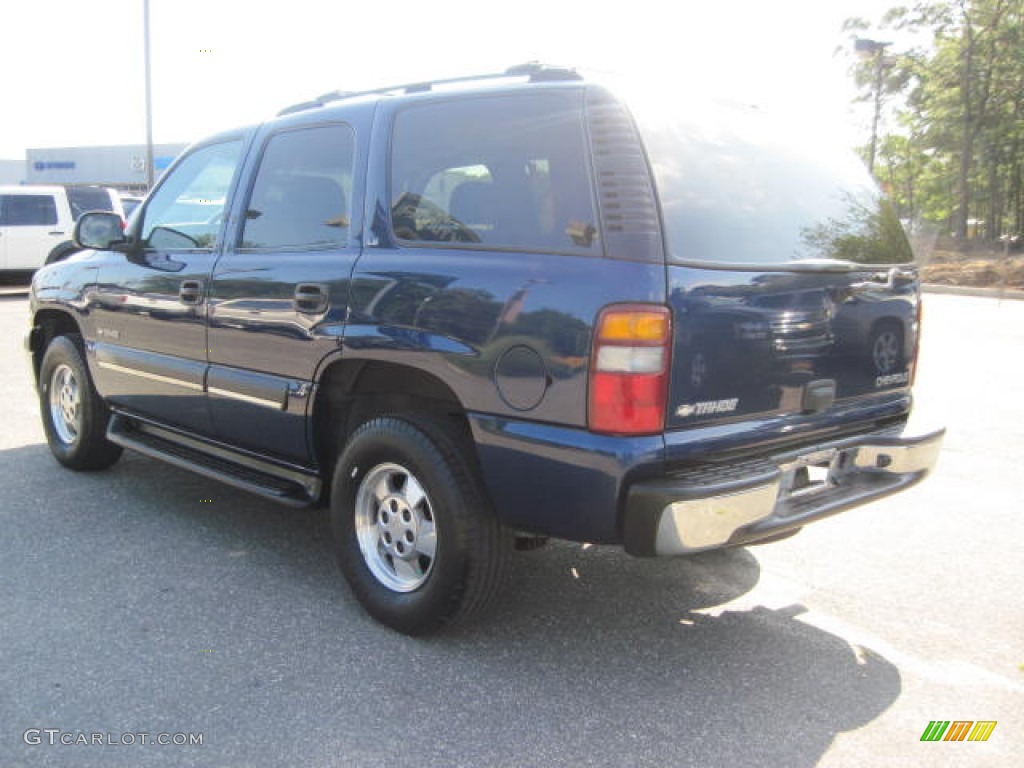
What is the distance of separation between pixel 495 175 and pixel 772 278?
0.99 meters

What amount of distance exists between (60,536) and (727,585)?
10.1 feet

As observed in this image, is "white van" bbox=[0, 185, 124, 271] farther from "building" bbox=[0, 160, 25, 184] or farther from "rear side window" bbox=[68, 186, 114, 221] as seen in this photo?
"building" bbox=[0, 160, 25, 184]

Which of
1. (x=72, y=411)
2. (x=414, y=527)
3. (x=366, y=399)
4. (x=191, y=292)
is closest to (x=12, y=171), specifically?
(x=72, y=411)

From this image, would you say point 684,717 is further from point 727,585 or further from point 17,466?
point 17,466

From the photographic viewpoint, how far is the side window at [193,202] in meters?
4.38

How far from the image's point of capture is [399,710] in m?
2.91

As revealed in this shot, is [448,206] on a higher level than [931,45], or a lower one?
lower

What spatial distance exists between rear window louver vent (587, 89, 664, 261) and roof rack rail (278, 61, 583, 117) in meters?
0.22

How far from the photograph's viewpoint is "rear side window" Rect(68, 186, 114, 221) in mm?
17797

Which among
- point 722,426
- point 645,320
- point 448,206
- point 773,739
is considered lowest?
point 773,739

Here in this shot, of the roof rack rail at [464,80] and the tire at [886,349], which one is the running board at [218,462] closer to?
the roof rack rail at [464,80]

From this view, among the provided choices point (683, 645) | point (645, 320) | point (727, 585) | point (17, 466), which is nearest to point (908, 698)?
point (683, 645)

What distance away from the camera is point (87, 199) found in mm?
17953

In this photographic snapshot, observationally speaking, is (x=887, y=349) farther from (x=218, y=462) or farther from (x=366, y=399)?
(x=218, y=462)
